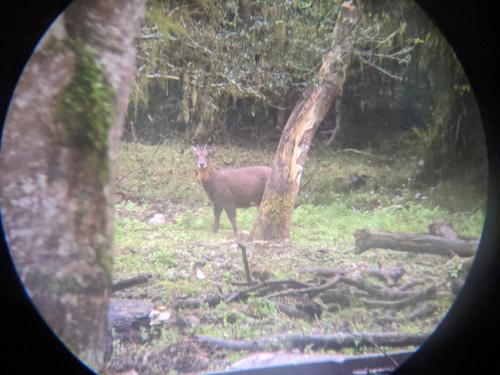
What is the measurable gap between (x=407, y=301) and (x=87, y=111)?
1.66 meters

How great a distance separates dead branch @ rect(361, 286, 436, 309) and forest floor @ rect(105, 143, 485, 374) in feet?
0.06

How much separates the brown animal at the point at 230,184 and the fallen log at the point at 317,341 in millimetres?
550

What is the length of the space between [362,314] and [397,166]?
759mm

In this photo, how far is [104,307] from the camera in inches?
75.4

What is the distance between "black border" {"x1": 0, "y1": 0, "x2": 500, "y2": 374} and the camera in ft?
6.72

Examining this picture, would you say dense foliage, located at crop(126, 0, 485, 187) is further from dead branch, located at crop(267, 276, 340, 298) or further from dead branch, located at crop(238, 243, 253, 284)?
dead branch, located at crop(267, 276, 340, 298)

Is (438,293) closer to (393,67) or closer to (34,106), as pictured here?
(393,67)

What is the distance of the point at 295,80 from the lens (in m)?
2.50

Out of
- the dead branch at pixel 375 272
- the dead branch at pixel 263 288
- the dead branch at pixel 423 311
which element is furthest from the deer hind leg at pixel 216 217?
the dead branch at pixel 423 311

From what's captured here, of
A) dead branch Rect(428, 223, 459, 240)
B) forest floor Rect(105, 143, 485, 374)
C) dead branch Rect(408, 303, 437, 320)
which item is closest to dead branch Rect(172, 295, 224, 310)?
forest floor Rect(105, 143, 485, 374)

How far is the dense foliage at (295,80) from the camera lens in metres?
2.38

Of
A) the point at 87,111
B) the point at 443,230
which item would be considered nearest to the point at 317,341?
the point at 443,230

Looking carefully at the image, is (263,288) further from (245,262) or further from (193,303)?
(193,303)

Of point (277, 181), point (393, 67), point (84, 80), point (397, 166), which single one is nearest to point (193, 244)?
point (277, 181)
